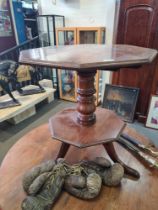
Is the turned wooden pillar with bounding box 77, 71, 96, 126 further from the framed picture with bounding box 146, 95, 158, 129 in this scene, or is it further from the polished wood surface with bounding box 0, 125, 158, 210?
the framed picture with bounding box 146, 95, 158, 129

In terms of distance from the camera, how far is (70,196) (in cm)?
70

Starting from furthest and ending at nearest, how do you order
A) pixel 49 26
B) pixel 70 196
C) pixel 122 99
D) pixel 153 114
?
pixel 49 26, pixel 122 99, pixel 153 114, pixel 70 196

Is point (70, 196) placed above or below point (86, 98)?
below

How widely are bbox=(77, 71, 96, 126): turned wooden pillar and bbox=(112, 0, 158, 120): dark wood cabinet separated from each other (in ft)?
4.60

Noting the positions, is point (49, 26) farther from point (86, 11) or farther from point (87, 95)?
point (87, 95)

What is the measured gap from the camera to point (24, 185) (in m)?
0.69

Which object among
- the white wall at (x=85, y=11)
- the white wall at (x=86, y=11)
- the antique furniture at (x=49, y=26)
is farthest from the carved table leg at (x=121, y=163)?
the antique furniture at (x=49, y=26)

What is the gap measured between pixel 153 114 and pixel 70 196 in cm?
163

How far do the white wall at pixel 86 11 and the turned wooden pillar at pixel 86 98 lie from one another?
168 cm

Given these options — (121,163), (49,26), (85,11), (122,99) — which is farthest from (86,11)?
(121,163)

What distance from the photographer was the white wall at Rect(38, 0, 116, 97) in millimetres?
2227

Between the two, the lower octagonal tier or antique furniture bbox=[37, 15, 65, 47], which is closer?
the lower octagonal tier

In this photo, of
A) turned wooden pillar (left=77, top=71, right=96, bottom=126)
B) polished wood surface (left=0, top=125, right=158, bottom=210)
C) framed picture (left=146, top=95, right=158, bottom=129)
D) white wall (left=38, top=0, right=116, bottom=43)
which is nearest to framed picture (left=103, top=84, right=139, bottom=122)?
framed picture (left=146, top=95, right=158, bottom=129)

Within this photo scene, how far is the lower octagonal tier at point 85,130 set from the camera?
68 centimetres
